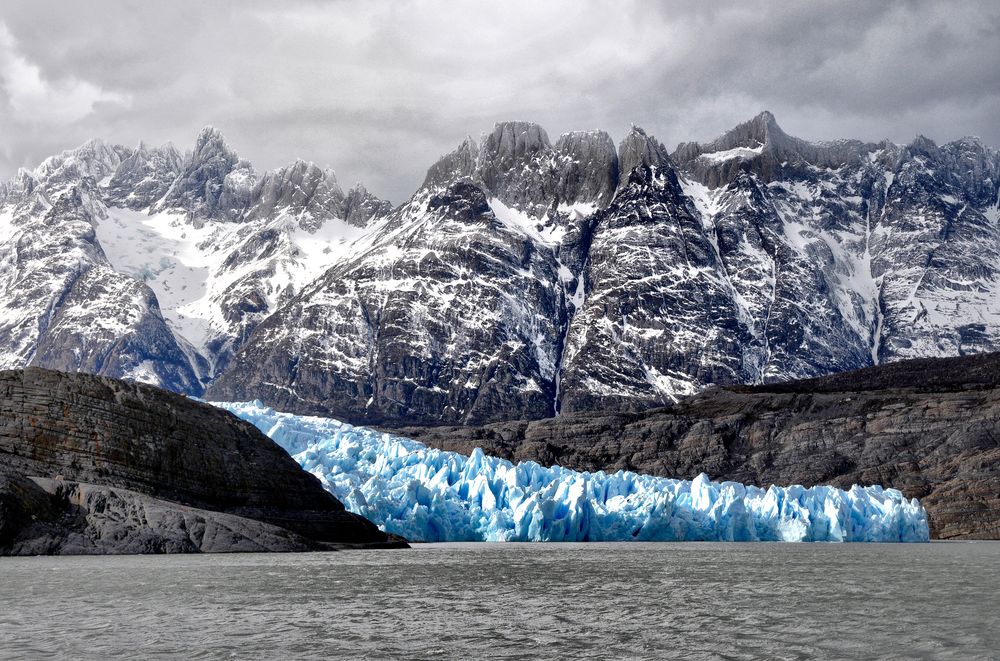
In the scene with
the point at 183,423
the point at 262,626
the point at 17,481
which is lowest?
the point at 262,626

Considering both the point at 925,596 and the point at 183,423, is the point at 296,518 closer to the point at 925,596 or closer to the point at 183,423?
the point at 183,423

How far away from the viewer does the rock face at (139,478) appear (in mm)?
60703

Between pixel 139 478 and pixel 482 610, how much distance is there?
3667cm

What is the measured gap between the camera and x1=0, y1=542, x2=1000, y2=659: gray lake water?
96.4 feet

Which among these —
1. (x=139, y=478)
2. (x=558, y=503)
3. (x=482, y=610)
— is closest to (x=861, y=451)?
(x=558, y=503)

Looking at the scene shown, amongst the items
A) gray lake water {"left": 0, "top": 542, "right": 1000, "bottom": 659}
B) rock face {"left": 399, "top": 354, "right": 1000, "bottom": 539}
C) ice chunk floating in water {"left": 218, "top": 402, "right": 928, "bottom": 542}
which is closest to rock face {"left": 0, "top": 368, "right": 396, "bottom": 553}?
gray lake water {"left": 0, "top": 542, "right": 1000, "bottom": 659}

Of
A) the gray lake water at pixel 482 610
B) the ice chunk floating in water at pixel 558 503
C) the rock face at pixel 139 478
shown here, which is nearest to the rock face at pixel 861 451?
the ice chunk floating in water at pixel 558 503

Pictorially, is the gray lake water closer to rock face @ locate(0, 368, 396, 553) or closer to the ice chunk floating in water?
rock face @ locate(0, 368, 396, 553)

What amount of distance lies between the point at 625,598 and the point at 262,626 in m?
14.8

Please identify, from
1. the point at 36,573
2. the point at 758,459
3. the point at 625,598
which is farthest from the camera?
the point at 758,459

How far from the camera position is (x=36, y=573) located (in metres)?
48.2

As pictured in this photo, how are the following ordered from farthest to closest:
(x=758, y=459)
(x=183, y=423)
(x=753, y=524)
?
(x=758, y=459), (x=753, y=524), (x=183, y=423)

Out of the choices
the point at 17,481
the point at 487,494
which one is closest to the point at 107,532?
the point at 17,481

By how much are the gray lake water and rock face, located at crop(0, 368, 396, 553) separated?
283cm
